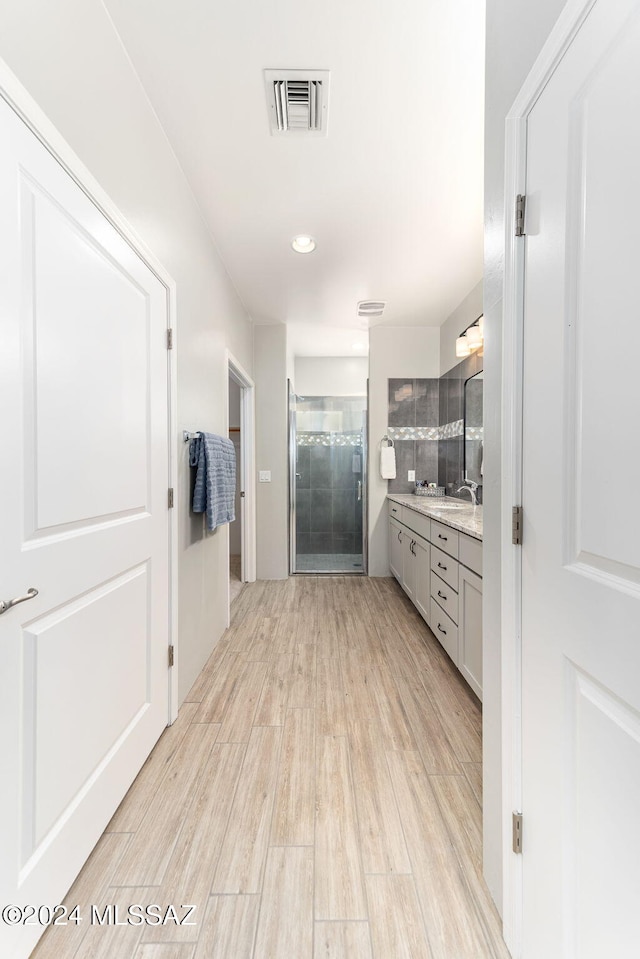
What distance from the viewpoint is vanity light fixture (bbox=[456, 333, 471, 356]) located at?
10.9ft

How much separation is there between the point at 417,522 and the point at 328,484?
1690 mm

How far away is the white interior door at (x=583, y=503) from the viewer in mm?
630

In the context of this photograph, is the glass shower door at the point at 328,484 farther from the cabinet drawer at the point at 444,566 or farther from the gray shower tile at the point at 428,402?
the cabinet drawer at the point at 444,566

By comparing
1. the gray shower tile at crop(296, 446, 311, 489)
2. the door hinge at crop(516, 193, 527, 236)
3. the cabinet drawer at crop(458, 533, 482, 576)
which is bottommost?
the cabinet drawer at crop(458, 533, 482, 576)

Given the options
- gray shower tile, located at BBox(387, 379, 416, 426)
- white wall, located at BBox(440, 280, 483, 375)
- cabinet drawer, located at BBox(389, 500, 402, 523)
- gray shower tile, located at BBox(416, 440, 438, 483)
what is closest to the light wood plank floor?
cabinet drawer, located at BBox(389, 500, 402, 523)

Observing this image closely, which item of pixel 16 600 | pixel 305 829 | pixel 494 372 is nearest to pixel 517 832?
pixel 305 829

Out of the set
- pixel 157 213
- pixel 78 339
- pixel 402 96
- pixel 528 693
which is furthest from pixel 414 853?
pixel 402 96

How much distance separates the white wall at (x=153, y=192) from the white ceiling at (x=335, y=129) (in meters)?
0.14

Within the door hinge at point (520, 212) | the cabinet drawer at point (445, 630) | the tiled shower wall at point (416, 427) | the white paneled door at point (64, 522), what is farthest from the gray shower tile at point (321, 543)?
the door hinge at point (520, 212)

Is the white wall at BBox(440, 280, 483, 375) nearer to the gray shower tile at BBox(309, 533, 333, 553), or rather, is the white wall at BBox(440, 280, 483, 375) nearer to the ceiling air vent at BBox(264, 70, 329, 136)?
the ceiling air vent at BBox(264, 70, 329, 136)

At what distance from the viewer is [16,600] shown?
904 millimetres

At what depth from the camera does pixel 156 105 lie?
5.42ft

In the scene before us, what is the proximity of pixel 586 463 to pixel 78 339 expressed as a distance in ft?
4.19

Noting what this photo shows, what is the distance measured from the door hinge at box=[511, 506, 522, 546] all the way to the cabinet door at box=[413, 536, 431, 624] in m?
1.85
